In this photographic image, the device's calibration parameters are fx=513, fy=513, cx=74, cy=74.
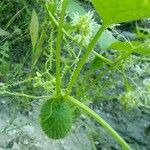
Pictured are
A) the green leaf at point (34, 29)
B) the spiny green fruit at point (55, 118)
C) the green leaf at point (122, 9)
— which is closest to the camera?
the green leaf at point (122, 9)

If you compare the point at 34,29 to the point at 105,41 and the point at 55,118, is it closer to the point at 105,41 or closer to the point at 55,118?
the point at 105,41

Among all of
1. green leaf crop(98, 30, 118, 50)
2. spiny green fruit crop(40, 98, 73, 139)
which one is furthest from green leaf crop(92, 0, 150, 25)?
green leaf crop(98, 30, 118, 50)

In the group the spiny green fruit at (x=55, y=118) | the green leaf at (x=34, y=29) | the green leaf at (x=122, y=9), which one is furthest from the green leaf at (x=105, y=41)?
the green leaf at (x=122, y=9)

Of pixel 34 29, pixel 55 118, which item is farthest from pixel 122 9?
pixel 34 29

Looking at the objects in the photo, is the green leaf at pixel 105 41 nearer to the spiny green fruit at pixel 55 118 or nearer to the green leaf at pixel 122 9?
the spiny green fruit at pixel 55 118

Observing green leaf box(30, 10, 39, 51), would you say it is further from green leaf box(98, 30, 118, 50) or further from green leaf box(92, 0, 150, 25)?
green leaf box(92, 0, 150, 25)

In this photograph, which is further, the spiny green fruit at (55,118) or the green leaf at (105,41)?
the green leaf at (105,41)
